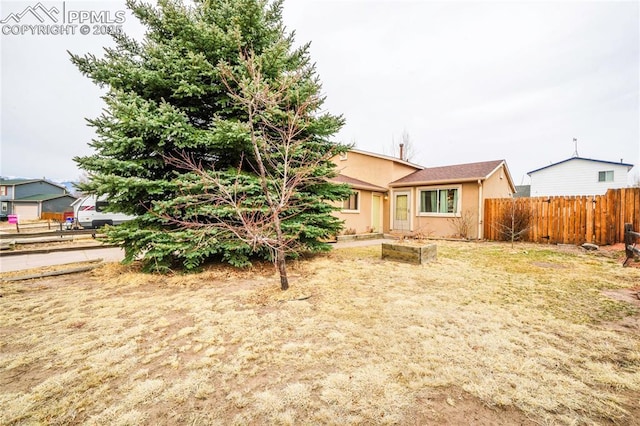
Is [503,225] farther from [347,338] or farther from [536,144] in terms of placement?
[536,144]

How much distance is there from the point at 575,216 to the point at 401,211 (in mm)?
6954

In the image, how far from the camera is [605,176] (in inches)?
794

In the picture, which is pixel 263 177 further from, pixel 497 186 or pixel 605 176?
pixel 605 176

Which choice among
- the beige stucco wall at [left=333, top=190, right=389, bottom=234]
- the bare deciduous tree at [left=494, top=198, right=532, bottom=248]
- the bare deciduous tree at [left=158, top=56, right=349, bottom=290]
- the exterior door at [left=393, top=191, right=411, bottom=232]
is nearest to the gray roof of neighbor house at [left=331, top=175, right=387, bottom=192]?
the beige stucco wall at [left=333, top=190, right=389, bottom=234]

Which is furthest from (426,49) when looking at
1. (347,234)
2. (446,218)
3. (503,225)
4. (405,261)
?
(405,261)

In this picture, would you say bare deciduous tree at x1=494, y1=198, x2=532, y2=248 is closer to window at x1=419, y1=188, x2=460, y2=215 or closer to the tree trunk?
window at x1=419, y1=188, x2=460, y2=215

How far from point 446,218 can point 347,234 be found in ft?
16.9

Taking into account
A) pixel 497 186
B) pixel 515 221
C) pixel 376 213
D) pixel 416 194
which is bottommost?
pixel 515 221

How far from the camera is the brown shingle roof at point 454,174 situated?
1165 cm

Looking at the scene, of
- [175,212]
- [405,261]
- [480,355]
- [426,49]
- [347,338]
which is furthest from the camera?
[426,49]

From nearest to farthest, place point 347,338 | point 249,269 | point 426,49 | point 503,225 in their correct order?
point 347,338 → point 249,269 → point 503,225 → point 426,49

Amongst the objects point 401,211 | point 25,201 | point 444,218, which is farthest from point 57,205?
point 444,218

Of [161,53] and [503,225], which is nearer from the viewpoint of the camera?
[161,53]

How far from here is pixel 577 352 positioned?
239 centimetres
